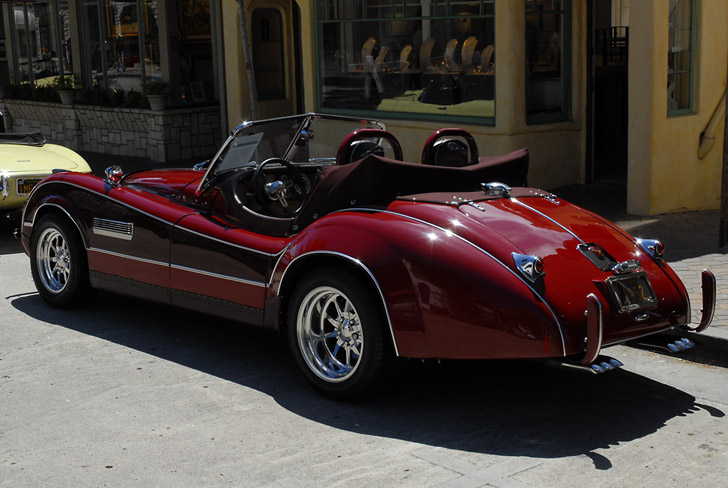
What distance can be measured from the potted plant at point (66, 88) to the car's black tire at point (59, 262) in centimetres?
1156

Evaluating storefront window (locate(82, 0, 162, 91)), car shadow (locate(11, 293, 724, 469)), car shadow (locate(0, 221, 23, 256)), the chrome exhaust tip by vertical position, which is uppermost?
storefront window (locate(82, 0, 162, 91))

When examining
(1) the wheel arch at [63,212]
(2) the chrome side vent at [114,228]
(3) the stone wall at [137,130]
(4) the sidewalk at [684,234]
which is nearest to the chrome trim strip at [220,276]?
(2) the chrome side vent at [114,228]

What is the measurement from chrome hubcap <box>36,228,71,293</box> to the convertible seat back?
235 centimetres

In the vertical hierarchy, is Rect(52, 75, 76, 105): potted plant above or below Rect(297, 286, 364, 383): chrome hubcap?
above

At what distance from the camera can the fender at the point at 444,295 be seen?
4.68 m

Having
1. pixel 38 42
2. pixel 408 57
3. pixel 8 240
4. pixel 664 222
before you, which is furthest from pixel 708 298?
pixel 38 42

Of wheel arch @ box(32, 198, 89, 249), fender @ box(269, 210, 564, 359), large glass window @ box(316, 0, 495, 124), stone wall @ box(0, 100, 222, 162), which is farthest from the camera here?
stone wall @ box(0, 100, 222, 162)

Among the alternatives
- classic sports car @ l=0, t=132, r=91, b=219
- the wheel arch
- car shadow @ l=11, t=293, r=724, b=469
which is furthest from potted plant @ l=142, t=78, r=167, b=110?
car shadow @ l=11, t=293, r=724, b=469

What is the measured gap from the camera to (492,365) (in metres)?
5.91

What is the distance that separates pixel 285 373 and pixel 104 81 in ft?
44.4

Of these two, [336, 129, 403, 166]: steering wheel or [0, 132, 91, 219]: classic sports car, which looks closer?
[336, 129, 403, 166]: steering wheel

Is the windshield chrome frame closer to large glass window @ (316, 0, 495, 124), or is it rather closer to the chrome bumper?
the chrome bumper

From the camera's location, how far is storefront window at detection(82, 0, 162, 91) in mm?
16906

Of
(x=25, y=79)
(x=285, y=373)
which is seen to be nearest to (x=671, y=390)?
(x=285, y=373)
